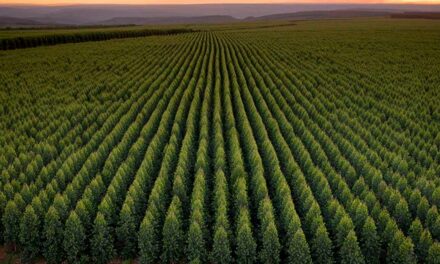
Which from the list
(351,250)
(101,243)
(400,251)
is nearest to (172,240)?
(101,243)

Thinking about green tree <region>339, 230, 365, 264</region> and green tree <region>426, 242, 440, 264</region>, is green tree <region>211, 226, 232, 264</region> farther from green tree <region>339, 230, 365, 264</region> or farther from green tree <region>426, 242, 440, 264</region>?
green tree <region>426, 242, 440, 264</region>

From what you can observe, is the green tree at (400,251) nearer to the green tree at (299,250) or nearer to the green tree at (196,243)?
the green tree at (299,250)

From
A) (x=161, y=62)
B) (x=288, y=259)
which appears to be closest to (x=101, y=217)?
(x=288, y=259)

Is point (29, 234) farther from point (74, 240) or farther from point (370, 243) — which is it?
point (370, 243)

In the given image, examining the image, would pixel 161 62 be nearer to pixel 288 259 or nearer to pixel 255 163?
pixel 255 163

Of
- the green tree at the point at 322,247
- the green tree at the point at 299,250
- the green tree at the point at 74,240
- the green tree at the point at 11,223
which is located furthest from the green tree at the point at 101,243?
the green tree at the point at 322,247
